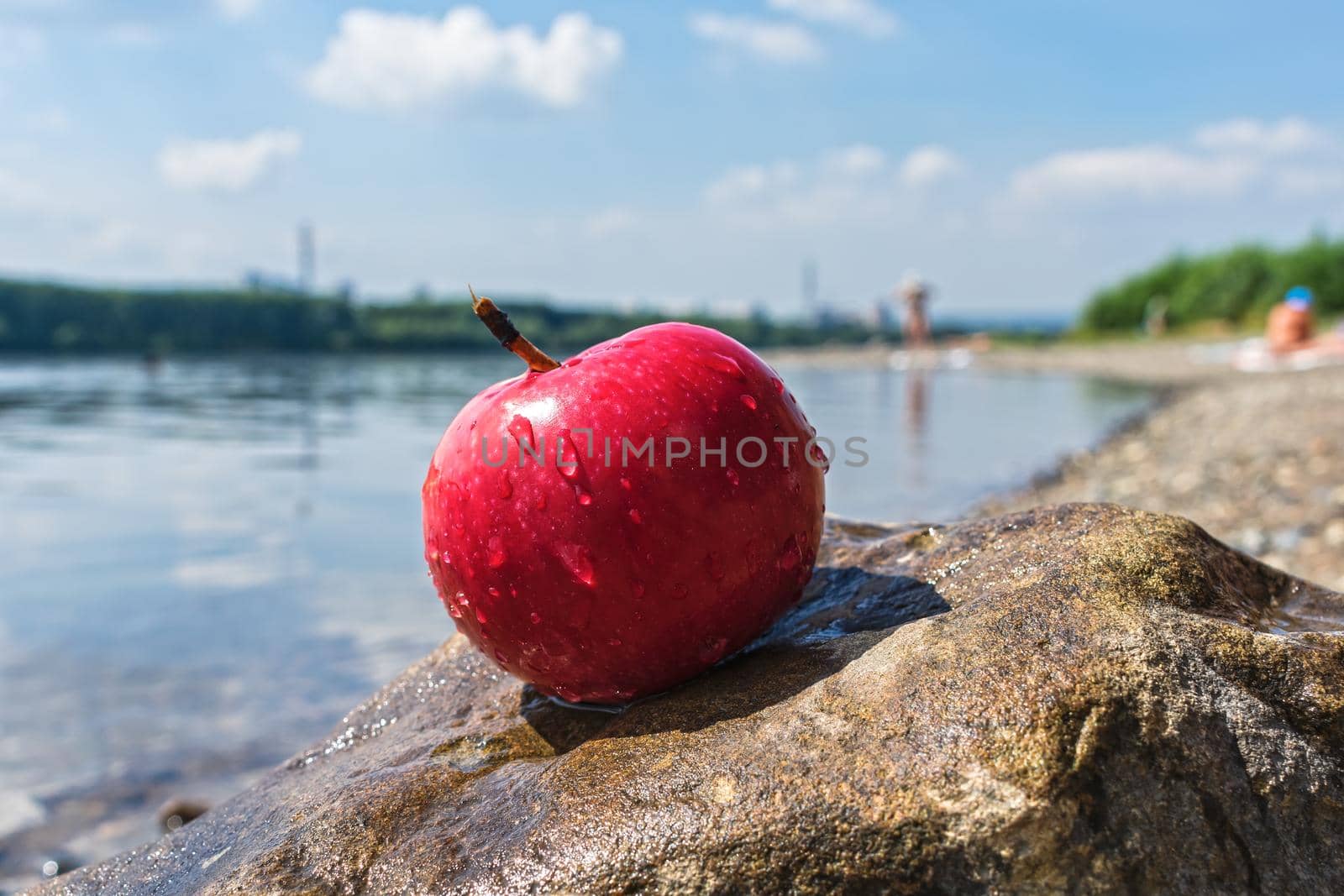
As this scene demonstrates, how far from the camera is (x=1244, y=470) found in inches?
384

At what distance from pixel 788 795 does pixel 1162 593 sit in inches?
37.6

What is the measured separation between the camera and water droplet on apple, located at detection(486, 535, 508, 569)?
7.00 ft

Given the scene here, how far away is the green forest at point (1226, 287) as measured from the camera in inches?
1596

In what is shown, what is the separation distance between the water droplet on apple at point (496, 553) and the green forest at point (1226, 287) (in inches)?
1803

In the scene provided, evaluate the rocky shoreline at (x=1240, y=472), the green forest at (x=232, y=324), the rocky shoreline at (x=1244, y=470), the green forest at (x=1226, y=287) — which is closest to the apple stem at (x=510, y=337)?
the rocky shoreline at (x=1240, y=472)

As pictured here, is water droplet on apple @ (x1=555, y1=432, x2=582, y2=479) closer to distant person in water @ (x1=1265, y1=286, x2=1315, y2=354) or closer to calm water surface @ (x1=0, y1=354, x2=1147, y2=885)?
calm water surface @ (x1=0, y1=354, x2=1147, y2=885)

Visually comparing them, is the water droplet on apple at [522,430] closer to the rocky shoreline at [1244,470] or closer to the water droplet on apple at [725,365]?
the water droplet on apple at [725,365]

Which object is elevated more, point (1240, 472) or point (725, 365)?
point (725, 365)

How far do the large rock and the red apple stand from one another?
0.19 metres

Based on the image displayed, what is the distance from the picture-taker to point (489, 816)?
6.61 ft

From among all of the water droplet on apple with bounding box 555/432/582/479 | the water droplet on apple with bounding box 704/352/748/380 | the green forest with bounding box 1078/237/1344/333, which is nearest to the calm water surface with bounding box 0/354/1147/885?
the water droplet on apple with bounding box 555/432/582/479

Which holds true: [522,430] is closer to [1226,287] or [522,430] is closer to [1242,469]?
[1242,469]

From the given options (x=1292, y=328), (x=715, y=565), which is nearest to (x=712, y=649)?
(x=715, y=565)

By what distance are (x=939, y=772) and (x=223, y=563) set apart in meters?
8.84
